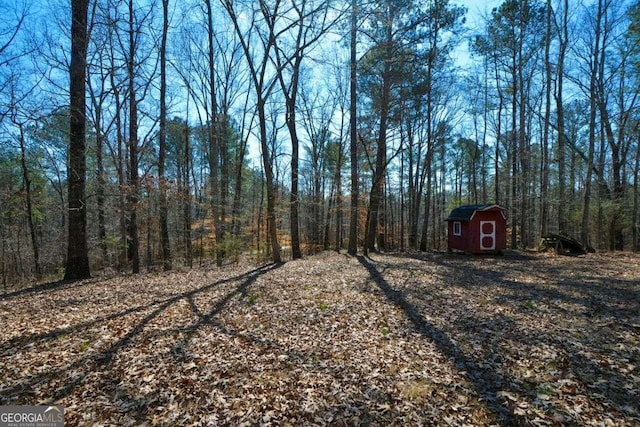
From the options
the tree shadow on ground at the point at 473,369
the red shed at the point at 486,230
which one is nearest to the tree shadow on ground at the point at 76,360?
the tree shadow on ground at the point at 473,369

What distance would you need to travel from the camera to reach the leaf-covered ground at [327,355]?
2.60 meters

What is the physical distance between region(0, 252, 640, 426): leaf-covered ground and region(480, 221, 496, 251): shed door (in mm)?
6476

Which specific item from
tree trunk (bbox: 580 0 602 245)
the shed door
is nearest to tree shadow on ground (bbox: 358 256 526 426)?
the shed door

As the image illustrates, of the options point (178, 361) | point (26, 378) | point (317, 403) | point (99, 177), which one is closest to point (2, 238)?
point (99, 177)

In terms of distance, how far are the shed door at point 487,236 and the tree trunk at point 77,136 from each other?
14.2 metres

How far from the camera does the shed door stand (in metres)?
12.8

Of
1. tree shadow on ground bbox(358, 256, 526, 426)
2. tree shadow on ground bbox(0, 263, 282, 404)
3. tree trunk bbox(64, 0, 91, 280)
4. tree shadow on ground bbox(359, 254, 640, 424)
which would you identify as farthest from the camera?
tree trunk bbox(64, 0, 91, 280)

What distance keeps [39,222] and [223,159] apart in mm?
11040

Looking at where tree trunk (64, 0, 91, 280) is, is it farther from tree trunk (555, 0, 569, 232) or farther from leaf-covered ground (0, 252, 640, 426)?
tree trunk (555, 0, 569, 232)


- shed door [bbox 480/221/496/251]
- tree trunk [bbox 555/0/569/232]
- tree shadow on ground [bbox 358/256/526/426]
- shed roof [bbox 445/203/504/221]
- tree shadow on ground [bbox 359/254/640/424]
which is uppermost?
tree trunk [bbox 555/0/569/232]

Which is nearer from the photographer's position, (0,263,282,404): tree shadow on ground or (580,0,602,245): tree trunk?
(0,263,282,404): tree shadow on ground

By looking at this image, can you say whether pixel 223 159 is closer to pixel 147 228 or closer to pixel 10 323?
pixel 147 228

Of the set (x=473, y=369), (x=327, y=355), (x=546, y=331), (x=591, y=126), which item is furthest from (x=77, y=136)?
(x=591, y=126)

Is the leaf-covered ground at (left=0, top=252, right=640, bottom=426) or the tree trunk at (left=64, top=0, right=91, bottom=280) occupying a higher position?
the tree trunk at (left=64, top=0, right=91, bottom=280)
